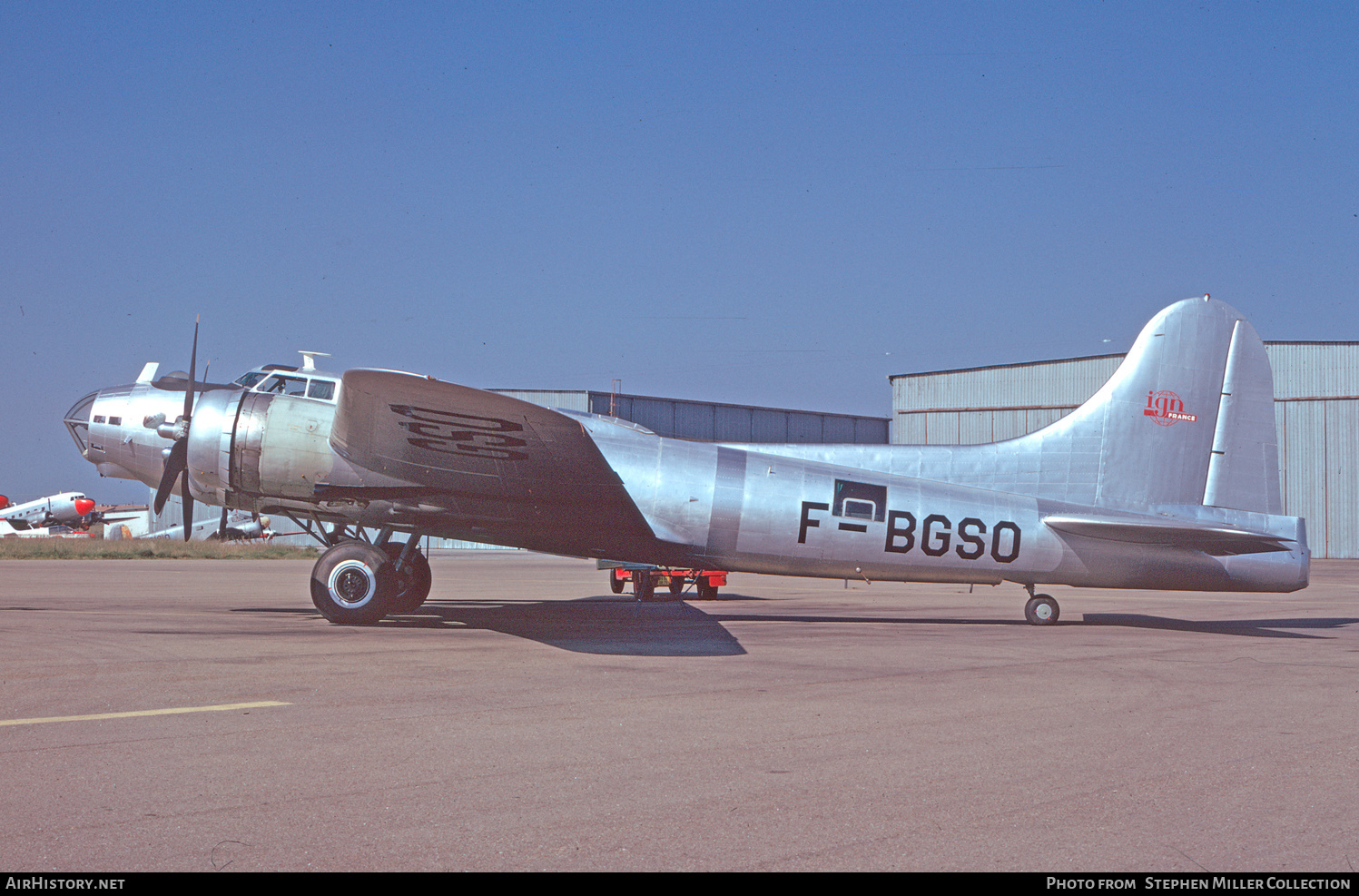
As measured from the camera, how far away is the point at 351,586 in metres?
14.1

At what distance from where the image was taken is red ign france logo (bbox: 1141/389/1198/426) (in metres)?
15.7

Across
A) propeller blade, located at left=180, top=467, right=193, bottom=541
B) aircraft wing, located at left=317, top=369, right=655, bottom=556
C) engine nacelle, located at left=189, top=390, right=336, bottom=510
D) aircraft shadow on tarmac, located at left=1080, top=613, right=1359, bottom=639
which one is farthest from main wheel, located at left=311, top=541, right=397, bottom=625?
aircraft shadow on tarmac, located at left=1080, top=613, right=1359, bottom=639

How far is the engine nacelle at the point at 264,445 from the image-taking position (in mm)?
14359

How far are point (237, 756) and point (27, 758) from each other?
1252mm

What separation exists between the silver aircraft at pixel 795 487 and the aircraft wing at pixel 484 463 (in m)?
0.04

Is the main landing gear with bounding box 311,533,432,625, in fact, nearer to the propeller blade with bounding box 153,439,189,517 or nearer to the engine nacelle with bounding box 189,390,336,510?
the engine nacelle with bounding box 189,390,336,510

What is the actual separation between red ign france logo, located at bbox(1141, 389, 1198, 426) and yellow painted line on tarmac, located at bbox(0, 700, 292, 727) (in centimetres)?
1360

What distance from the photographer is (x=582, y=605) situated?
763 inches

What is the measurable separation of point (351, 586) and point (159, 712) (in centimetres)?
663

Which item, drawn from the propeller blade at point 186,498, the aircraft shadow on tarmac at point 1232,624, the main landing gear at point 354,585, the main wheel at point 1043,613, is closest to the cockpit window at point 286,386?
the propeller blade at point 186,498

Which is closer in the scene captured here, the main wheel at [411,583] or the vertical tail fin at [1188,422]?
the main wheel at [411,583]

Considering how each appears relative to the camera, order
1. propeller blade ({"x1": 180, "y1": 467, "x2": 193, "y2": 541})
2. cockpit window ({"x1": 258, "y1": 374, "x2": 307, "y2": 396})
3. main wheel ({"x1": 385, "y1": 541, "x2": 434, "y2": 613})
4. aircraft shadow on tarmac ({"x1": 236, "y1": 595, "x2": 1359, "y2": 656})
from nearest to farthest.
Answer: aircraft shadow on tarmac ({"x1": 236, "y1": 595, "x2": 1359, "y2": 656}), cockpit window ({"x1": 258, "y1": 374, "x2": 307, "y2": 396}), propeller blade ({"x1": 180, "y1": 467, "x2": 193, "y2": 541}), main wheel ({"x1": 385, "y1": 541, "x2": 434, "y2": 613})

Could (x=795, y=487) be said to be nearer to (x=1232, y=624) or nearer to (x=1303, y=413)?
(x=1232, y=624)

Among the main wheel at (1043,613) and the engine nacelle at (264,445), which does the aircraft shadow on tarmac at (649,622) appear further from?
the engine nacelle at (264,445)
